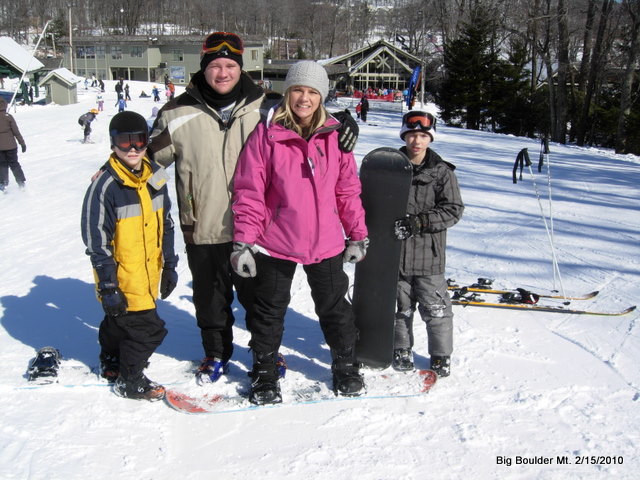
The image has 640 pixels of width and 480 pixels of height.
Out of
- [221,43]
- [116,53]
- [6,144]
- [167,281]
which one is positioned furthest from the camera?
[116,53]

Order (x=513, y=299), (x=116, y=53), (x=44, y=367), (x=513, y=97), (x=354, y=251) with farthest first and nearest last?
1. (x=116, y=53)
2. (x=513, y=97)
3. (x=513, y=299)
4. (x=44, y=367)
5. (x=354, y=251)

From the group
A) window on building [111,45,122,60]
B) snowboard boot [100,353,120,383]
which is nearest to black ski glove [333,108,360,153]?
snowboard boot [100,353,120,383]

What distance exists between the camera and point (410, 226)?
2.82 metres

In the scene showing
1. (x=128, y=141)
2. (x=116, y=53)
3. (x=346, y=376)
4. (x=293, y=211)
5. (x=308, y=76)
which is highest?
(x=116, y=53)

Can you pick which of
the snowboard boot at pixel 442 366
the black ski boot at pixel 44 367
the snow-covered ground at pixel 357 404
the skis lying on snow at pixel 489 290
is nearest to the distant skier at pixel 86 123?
the snow-covered ground at pixel 357 404

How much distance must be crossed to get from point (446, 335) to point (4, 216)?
6282 millimetres

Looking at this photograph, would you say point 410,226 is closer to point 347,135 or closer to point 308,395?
point 347,135

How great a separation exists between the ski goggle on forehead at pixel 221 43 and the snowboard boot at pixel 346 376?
5.46 ft

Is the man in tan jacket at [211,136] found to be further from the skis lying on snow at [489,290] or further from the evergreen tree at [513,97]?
the evergreen tree at [513,97]

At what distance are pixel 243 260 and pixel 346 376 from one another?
35.8 inches

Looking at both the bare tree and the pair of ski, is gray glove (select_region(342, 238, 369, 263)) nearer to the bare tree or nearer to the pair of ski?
the pair of ski

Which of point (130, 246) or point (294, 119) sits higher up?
point (294, 119)

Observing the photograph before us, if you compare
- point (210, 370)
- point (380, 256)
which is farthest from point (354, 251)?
point (210, 370)

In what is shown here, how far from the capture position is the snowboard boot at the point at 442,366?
3088 millimetres
